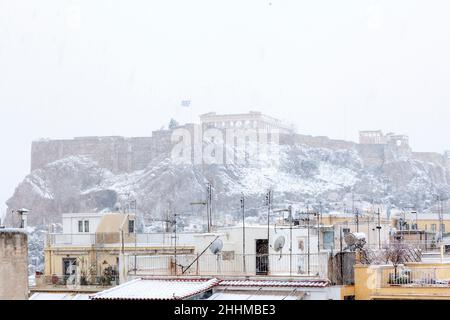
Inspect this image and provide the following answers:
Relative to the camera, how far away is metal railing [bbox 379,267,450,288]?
6.75 metres

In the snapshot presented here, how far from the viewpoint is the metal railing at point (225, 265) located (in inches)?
340

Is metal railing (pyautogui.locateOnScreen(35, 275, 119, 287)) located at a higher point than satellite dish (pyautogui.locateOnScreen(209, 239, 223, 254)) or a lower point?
lower

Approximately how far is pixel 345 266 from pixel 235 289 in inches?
55.3

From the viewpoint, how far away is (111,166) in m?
68.8

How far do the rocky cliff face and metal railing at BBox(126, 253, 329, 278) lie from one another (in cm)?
4947

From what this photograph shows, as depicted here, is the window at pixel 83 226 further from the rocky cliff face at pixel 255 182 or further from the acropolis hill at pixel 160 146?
the acropolis hill at pixel 160 146

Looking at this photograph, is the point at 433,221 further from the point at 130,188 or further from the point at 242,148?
the point at 242,148

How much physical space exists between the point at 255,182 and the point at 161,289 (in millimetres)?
65575

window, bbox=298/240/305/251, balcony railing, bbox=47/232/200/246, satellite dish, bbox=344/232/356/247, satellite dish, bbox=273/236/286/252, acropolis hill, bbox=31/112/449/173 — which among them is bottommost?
balcony railing, bbox=47/232/200/246

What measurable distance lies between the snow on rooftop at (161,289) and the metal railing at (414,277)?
1.11 metres

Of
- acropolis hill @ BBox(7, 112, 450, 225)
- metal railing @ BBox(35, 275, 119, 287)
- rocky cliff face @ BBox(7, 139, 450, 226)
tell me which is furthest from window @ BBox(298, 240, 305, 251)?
acropolis hill @ BBox(7, 112, 450, 225)

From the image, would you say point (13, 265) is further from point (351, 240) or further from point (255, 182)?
point (255, 182)

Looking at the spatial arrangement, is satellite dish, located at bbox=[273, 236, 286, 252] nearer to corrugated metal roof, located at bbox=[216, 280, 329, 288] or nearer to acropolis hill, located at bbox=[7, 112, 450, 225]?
corrugated metal roof, located at bbox=[216, 280, 329, 288]
